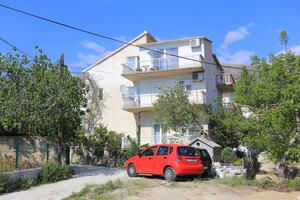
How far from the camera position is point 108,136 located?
91.3 feet

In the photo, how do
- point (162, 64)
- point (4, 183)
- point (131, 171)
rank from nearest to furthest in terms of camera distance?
point (4, 183)
point (131, 171)
point (162, 64)

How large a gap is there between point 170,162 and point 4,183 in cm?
693

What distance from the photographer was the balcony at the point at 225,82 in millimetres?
32347

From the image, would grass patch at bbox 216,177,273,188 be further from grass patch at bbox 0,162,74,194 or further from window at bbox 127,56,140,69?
window at bbox 127,56,140,69

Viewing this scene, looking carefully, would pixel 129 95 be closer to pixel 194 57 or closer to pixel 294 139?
pixel 194 57

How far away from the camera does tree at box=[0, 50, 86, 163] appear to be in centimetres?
1744

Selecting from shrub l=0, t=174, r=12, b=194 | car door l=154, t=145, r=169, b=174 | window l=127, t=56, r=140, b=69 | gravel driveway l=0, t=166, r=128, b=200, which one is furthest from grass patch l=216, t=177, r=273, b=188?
window l=127, t=56, r=140, b=69

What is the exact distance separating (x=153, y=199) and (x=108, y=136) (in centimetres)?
1606

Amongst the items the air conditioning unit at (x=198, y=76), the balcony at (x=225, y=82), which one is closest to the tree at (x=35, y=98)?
the air conditioning unit at (x=198, y=76)

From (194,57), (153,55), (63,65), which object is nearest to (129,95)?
(153,55)

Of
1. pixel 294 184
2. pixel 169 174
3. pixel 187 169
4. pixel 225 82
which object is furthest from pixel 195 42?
pixel 294 184

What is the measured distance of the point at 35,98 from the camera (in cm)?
1741

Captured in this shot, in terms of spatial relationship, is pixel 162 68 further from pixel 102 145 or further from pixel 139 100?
pixel 102 145

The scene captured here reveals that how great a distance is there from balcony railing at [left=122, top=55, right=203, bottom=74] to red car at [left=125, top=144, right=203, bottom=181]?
1327cm
